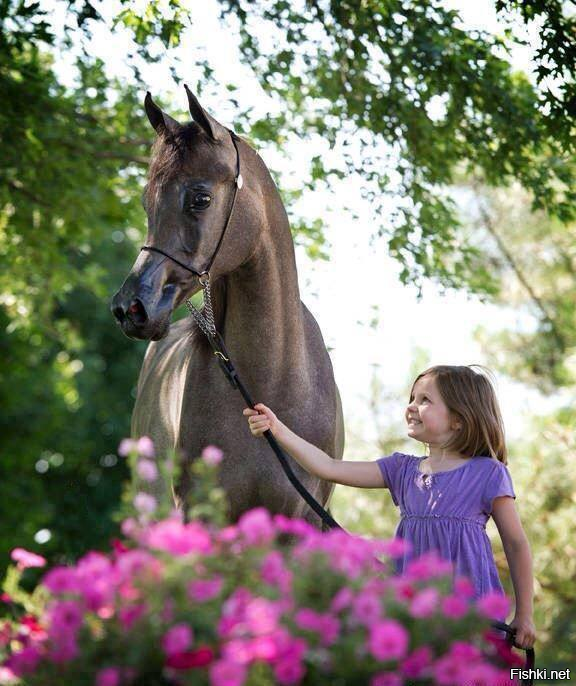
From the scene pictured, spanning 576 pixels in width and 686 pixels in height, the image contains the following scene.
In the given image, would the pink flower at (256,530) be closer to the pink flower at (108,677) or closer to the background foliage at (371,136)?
the pink flower at (108,677)

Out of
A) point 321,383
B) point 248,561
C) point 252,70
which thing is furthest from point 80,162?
point 248,561

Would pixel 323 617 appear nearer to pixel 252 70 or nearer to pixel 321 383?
pixel 321 383

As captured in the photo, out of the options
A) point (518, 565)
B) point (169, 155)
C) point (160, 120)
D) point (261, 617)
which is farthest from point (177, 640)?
point (160, 120)

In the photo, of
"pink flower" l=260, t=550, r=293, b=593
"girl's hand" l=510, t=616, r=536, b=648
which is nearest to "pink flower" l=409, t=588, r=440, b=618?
"pink flower" l=260, t=550, r=293, b=593

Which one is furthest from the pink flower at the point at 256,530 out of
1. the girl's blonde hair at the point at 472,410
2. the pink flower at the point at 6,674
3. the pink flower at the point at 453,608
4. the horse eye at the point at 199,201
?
the horse eye at the point at 199,201

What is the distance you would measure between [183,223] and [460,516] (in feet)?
4.76

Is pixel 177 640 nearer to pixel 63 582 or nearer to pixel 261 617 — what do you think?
pixel 261 617

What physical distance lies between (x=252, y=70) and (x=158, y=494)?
3.43 metres

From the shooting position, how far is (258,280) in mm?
3967

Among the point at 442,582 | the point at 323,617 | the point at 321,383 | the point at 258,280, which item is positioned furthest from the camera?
the point at 321,383

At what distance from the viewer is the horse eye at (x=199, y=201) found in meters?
3.64

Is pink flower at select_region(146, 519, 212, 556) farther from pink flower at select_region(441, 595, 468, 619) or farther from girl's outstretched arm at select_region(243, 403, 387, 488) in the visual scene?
girl's outstretched arm at select_region(243, 403, 387, 488)

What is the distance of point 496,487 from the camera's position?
3.41m

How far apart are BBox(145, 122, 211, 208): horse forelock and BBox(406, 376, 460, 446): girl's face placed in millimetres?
1216
